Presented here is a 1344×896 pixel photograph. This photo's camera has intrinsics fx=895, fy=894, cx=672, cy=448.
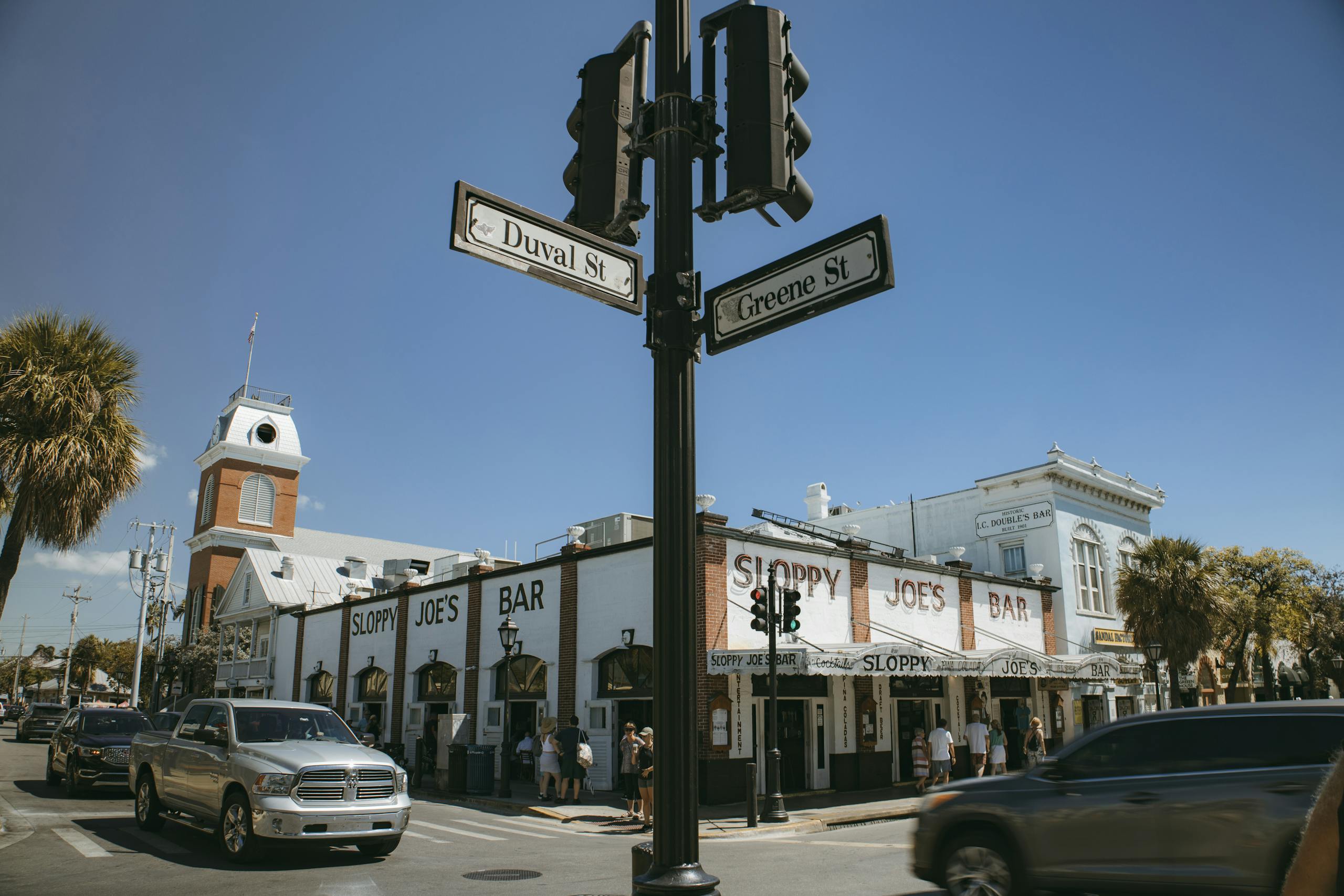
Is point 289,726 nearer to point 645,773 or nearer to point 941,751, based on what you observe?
point 645,773

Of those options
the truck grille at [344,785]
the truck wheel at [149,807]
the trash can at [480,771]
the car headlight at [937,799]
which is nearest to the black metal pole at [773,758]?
the trash can at [480,771]

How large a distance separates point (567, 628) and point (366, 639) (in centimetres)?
1210

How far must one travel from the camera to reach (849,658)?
19.0 m

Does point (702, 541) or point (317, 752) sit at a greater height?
point (702, 541)

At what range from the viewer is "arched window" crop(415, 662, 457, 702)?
27.1 metres

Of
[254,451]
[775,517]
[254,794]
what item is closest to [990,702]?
[775,517]

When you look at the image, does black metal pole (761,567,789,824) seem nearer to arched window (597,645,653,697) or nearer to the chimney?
arched window (597,645,653,697)

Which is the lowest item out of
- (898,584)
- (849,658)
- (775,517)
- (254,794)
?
(254,794)

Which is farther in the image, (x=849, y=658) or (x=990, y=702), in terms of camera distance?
(x=990, y=702)

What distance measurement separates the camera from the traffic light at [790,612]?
56.9 ft

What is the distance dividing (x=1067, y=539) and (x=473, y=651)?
21.0m

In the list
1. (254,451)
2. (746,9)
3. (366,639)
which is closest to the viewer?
(746,9)

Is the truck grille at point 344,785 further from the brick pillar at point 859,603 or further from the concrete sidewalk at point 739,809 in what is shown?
the brick pillar at point 859,603

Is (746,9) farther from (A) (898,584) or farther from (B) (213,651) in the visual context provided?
(B) (213,651)
